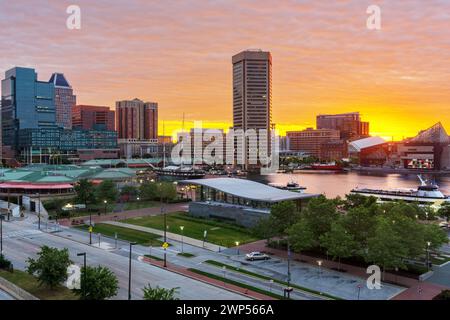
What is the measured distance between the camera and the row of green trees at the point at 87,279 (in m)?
21.8

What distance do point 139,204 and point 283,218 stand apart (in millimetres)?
38504

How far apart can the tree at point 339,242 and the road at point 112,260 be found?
9933 millimetres

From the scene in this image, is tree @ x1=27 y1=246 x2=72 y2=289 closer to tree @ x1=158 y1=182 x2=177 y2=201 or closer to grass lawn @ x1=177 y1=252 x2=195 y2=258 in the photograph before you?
grass lawn @ x1=177 y1=252 x2=195 y2=258

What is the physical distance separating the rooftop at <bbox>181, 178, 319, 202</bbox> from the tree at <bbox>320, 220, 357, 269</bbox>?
1773 cm

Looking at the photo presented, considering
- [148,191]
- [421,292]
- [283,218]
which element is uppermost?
[283,218]

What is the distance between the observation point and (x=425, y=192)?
86812mm

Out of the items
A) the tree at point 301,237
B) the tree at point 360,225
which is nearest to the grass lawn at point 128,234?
the tree at point 301,237

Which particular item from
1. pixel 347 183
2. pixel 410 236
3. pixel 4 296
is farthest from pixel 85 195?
pixel 347 183

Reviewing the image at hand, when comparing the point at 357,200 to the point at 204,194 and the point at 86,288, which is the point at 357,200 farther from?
the point at 86,288

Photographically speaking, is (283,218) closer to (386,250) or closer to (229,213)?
(386,250)

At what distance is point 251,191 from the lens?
196 ft

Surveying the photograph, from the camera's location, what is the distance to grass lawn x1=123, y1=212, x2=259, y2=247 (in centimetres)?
4616
